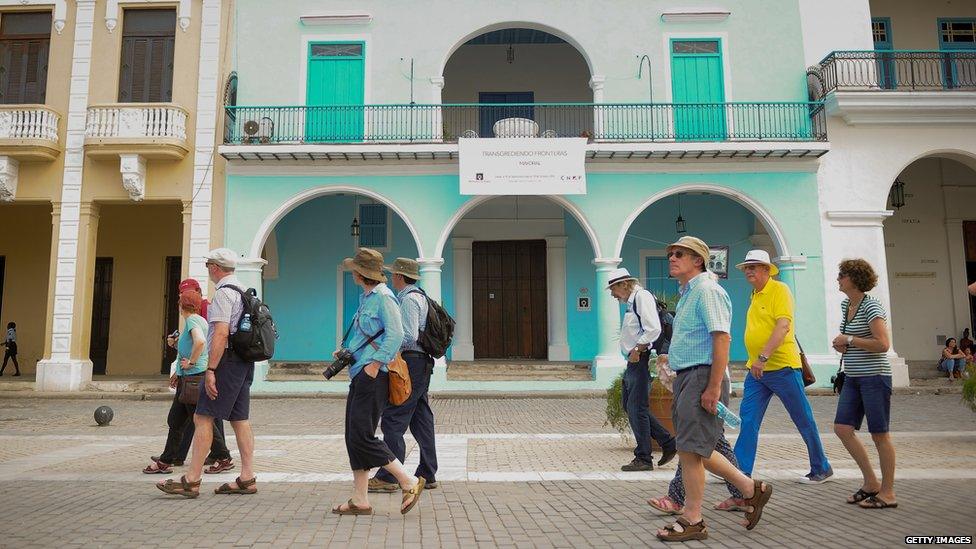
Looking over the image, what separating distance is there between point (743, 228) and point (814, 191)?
9.31 feet

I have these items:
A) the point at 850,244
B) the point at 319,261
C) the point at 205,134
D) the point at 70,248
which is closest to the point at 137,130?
the point at 205,134

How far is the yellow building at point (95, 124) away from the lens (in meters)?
13.8

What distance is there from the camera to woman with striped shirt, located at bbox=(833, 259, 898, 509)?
436 centimetres

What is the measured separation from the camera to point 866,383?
4.50 metres

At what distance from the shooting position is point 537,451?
6.82 metres

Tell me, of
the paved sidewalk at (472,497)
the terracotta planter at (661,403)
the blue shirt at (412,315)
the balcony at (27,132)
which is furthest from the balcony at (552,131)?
the blue shirt at (412,315)

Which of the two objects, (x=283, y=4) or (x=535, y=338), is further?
(x=535, y=338)

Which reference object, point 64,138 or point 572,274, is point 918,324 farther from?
point 64,138

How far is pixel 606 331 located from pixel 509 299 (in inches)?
149

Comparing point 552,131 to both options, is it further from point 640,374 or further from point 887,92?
point 640,374

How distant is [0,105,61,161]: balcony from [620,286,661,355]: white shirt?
13696 millimetres

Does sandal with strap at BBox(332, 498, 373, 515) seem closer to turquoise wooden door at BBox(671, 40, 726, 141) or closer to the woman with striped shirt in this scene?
the woman with striped shirt

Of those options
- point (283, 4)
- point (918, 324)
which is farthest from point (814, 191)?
point (283, 4)

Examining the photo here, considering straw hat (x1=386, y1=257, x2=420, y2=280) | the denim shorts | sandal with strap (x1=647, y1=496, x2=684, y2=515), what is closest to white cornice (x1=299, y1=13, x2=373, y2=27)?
straw hat (x1=386, y1=257, x2=420, y2=280)
